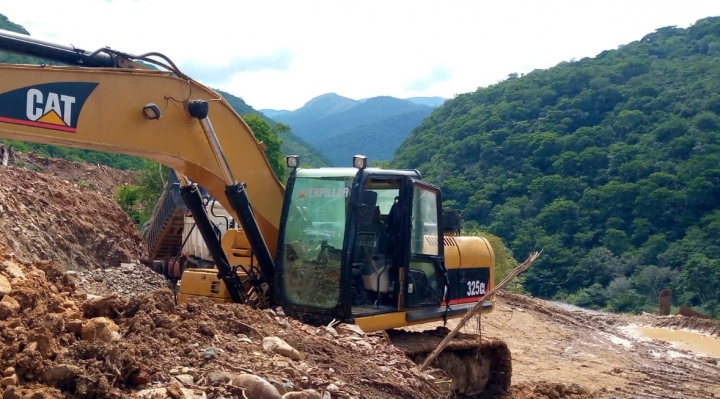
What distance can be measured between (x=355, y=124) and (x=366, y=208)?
160021 mm

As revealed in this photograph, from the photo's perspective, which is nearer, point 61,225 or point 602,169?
point 61,225

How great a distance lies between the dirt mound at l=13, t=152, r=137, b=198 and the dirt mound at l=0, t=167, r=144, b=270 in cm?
952

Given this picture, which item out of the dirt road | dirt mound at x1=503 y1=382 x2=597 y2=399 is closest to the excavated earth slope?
dirt mound at x1=503 y1=382 x2=597 y2=399

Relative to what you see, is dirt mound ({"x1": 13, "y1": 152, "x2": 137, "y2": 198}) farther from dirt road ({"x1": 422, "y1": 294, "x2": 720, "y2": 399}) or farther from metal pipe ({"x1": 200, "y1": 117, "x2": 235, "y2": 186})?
metal pipe ({"x1": 200, "y1": 117, "x2": 235, "y2": 186})

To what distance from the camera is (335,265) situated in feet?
21.2

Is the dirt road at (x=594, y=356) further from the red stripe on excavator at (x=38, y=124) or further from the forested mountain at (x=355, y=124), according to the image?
the forested mountain at (x=355, y=124)

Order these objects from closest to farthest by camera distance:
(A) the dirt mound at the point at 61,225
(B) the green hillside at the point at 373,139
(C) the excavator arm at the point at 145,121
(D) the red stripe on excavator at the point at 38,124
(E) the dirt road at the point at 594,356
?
(D) the red stripe on excavator at the point at 38,124 → (C) the excavator arm at the point at 145,121 → (E) the dirt road at the point at 594,356 → (A) the dirt mound at the point at 61,225 → (B) the green hillside at the point at 373,139

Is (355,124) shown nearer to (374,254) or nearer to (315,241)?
(374,254)

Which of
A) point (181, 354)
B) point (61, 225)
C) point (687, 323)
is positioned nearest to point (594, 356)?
point (687, 323)

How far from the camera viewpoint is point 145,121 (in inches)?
232

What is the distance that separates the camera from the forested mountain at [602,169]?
1255 inches

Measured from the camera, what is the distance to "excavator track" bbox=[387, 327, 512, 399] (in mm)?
7102

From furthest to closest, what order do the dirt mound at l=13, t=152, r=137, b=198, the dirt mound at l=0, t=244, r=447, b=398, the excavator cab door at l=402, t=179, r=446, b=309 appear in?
the dirt mound at l=13, t=152, r=137, b=198 → the excavator cab door at l=402, t=179, r=446, b=309 → the dirt mound at l=0, t=244, r=447, b=398

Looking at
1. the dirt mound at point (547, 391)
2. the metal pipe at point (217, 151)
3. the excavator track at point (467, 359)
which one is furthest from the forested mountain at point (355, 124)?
the metal pipe at point (217, 151)
